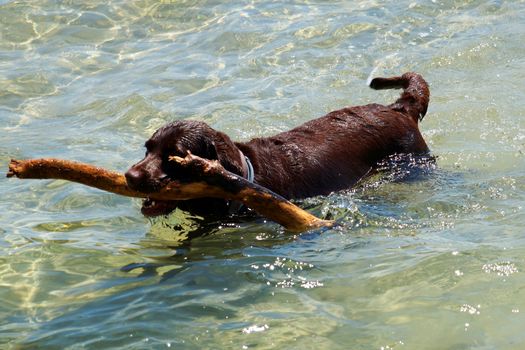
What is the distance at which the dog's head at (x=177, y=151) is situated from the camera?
5371mm

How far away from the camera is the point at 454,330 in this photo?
4027 millimetres

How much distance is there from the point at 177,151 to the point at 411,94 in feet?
9.65

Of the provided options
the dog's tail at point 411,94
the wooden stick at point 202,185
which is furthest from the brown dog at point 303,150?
the wooden stick at point 202,185

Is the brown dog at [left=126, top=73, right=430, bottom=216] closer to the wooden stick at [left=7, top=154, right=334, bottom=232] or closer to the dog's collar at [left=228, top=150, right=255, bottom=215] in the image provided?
the dog's collar at [left=228, top=150, right=255, bottom=215]

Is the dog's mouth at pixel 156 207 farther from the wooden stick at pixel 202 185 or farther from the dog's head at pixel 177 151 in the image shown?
the wooden stick at pixel 202 185

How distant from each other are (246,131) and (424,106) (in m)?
1.97

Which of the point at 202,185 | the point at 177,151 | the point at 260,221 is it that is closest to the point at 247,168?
the point at 260,221

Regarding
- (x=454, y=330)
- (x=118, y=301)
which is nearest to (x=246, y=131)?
A: (x=118, y=301)

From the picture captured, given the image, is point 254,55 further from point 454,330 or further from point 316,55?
point 454,330

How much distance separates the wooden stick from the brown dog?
108 mm

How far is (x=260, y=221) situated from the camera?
19.6ft

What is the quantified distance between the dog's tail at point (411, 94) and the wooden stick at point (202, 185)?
8.65 feet

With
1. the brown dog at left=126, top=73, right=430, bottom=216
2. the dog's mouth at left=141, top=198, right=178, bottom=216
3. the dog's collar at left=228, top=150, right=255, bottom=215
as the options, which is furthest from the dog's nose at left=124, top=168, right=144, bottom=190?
the dog's collar at left=228, top=150, right=255, bottom=215

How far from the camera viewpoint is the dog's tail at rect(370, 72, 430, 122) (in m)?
7.63
